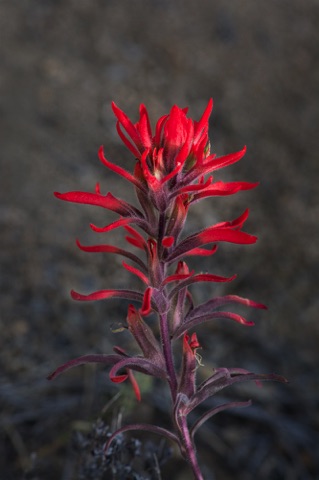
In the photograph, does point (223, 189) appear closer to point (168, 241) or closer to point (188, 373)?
point (168, 241)

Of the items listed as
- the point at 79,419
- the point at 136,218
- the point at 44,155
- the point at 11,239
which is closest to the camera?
the point at 136,218

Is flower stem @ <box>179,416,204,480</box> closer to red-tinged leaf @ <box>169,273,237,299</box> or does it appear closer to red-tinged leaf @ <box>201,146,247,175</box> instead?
red-tinged leaf @ <box>169,273,237,299</box>

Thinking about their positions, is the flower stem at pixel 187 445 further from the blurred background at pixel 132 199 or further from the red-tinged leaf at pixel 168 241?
the red-tinged leaf at pixel 168 241

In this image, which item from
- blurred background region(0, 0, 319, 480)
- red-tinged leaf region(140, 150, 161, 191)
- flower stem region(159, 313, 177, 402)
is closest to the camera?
red-tinged leaf region(140, 150, 161, 191)

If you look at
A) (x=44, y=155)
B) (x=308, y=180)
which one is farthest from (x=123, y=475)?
(x=308, y=180)

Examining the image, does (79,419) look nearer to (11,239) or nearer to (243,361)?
(243,361)

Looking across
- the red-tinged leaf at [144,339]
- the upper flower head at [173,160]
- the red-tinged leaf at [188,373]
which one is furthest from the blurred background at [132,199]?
the upper flower head at [173,160]

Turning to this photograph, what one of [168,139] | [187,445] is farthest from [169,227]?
[187,445]

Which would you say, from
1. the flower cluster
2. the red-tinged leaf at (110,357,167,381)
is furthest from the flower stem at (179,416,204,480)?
the red-tinged leaf at (110,357,167,381)
